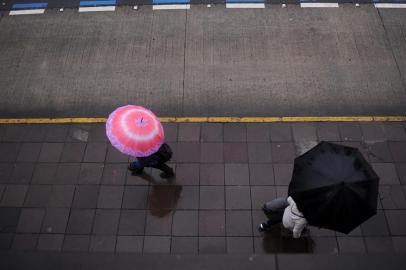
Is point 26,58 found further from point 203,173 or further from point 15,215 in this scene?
point 203,173

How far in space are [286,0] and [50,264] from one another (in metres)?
7.40

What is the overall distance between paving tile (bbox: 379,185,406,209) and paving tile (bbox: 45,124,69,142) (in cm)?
567

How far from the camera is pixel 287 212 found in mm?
5039

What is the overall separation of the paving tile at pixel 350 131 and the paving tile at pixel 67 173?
480cm

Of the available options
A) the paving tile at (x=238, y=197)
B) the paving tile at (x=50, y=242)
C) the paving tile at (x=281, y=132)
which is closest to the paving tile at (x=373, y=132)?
the paving tile at (x=281, y=132)

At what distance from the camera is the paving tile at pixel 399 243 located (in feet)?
18.6

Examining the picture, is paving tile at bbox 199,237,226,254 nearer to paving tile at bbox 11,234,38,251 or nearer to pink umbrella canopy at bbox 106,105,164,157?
pink umbrella canopy at bbox 106,105,164,157

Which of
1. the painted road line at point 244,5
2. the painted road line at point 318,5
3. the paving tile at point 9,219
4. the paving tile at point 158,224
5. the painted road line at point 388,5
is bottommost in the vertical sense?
the paving tile at point 158,224

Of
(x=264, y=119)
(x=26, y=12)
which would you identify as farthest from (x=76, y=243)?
(x=26, y=12)

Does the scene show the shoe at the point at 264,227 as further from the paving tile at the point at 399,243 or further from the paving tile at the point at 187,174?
the paving tile at the point at 399,243

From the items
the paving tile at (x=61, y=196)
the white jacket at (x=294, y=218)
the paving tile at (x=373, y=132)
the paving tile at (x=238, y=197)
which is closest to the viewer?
the white jacket at (x=294, y=218)

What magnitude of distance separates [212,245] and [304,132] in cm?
268

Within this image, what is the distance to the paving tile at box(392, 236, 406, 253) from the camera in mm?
5655

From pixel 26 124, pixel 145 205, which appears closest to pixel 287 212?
pixel 145 205
